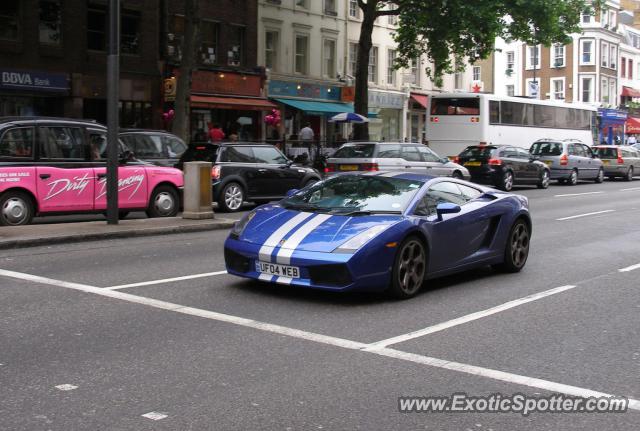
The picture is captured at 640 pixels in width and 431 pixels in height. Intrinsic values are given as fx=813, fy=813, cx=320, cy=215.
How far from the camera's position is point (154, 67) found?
32.9 m

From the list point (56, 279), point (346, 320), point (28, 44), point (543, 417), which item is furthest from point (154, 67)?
point (543, 417)

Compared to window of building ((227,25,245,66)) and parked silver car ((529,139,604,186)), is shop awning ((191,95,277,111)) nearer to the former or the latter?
window of building ((227,25,245,66))

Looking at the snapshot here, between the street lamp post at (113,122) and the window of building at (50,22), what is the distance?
54.1 ft

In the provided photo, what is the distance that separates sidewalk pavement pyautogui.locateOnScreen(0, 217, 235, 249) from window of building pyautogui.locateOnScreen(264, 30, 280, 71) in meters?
24.4

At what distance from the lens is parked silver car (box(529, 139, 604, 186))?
32.2m

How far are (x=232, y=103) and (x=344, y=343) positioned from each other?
95.6 ft

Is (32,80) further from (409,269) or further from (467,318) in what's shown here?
(467,318)

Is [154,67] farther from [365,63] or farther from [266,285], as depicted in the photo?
[266,285]

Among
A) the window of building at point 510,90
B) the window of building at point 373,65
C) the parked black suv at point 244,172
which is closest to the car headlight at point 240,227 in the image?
the parked black suv at point 244,172

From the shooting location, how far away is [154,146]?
19828 millimetres

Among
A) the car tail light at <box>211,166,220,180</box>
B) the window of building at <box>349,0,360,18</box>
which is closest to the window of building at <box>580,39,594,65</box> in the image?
the window of building at <box>349,0,360,18</box>

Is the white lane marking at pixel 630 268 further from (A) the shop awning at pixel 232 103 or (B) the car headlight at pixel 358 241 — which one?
(A) the shop awning at pixel 232 103

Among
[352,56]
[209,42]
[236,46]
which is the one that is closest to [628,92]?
[352,56]

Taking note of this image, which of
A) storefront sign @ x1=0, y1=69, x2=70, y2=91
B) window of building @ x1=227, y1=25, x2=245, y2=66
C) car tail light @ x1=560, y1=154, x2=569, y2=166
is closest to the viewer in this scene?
storefront sign @ x1=0, y1=69, x2=70, y2=91
